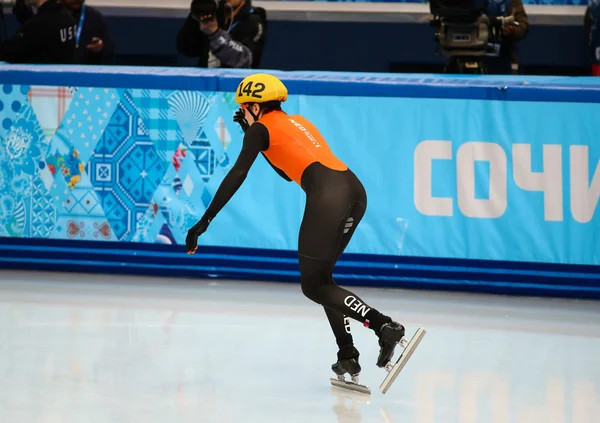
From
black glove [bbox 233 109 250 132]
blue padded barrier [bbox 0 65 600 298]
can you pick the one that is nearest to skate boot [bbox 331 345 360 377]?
black glove [bbox 233 109 250 132]

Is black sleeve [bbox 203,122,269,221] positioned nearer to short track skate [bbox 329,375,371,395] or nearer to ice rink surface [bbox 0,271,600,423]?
ice rink surface [bbox 0,271,600,423]

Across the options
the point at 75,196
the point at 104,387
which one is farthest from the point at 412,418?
the point at 75,196

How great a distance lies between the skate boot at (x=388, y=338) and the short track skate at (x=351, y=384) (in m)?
0.26

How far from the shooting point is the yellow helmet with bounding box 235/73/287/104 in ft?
18.1

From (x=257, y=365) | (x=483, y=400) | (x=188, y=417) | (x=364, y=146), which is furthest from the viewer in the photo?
(x=364, y=146)

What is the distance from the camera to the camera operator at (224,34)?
8.49 metres

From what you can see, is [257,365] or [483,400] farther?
[257,365]

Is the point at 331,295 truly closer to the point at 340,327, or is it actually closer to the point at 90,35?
the point at 340,327

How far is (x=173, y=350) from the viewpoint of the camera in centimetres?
624

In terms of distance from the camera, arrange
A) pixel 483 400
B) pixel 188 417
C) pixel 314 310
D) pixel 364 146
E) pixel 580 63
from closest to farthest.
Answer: pixel 188 417 < pixel 483 400 < pixel 314 310 < pixel 364 146 < pixel 580 63

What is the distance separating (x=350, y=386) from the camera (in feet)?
18.0

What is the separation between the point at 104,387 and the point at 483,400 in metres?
1.86

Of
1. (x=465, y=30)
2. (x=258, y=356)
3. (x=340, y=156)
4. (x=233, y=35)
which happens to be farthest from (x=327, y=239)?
(x=233, y=35)

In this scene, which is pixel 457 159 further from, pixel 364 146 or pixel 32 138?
pixel 32 138
